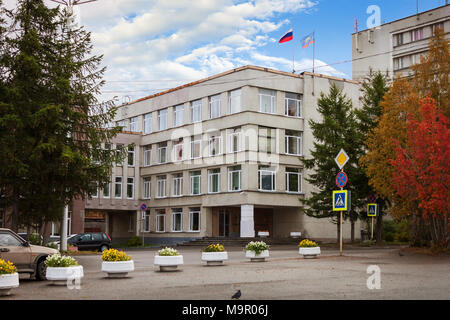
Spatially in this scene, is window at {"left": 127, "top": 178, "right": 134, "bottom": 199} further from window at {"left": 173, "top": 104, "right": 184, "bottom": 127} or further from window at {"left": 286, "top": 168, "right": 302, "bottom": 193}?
window at {"left": 286, "top": 168, "right": 302, "bottom": 193}

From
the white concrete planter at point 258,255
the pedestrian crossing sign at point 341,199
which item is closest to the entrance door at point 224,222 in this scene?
the pedestrian crossing sign at point 341,199

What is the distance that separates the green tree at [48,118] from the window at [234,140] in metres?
25.8

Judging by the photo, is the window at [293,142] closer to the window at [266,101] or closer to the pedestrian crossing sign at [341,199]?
the window at [266,101]

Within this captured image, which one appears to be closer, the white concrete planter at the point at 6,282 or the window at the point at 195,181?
the white concrete planter at the point at 6,282

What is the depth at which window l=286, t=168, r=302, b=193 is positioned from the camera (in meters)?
52.5

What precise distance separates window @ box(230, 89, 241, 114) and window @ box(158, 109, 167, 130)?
11.2m

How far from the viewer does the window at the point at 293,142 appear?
52750mm

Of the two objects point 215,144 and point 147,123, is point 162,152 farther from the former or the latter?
point 215,144

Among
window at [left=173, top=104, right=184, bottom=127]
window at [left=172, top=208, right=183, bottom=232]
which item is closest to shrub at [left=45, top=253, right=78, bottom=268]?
window at [left=172, top=208, right=183, bottom=232]

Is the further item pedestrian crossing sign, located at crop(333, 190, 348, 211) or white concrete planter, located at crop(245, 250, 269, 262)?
pedestrian crossing sign, located at crop(333, 190, 348, 211)

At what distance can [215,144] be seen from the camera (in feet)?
177

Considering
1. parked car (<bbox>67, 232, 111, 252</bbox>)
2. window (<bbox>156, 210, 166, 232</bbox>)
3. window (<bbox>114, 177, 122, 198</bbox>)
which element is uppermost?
window (<bbox>114, 177, 122, 198</bbox>)

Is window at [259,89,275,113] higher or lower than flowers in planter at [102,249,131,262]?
higher

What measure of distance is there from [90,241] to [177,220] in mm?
15805
